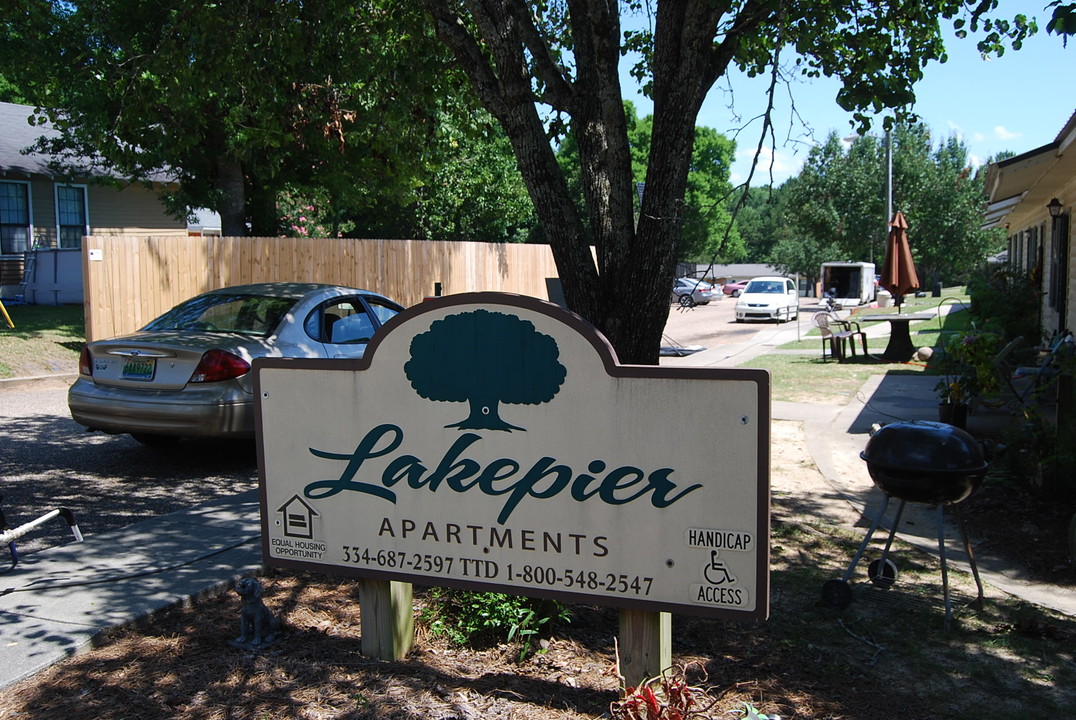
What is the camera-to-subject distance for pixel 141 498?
6590 mm

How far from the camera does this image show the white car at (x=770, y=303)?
2988 cm

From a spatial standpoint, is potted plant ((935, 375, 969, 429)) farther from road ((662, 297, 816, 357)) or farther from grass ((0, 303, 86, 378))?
grass ((0, 303, 86, 378))

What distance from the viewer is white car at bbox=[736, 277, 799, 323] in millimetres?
29875

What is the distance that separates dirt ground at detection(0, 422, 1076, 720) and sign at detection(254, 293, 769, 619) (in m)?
0.43

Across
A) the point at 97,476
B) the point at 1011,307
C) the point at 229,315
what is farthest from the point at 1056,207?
the point at 97,476

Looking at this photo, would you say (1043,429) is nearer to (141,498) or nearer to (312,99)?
(141,498)

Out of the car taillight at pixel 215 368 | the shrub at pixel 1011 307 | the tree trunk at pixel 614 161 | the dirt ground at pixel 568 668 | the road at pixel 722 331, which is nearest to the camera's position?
the dirt ground at pixel 568 668

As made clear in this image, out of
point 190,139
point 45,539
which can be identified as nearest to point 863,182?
point 190,139

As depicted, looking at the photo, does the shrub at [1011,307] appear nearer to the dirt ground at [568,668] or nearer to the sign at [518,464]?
the dirt ground at [568,668]

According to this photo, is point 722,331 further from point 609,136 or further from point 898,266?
point 609,136

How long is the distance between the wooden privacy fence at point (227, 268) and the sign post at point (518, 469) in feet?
37.5

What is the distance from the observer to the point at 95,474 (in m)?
7.34

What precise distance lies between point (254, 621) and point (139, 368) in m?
3.95

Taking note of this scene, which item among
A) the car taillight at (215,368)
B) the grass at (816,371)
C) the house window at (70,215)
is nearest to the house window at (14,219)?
the house window at (70,215)
